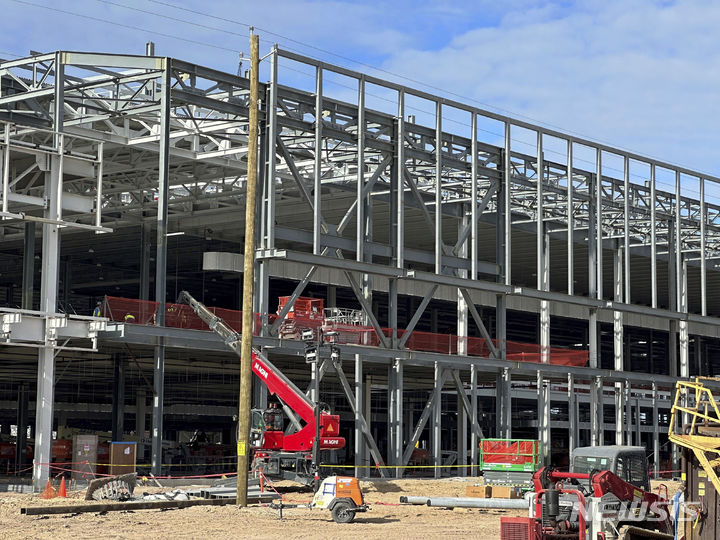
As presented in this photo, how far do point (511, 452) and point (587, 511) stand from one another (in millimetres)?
19824

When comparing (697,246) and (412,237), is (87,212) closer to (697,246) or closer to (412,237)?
(412,237)

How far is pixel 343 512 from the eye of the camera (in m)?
27.9

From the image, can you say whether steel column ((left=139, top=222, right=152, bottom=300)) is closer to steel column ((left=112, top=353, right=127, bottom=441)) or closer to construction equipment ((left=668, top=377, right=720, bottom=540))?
steel column ((left=112, top=353, right=127, bottom=441))

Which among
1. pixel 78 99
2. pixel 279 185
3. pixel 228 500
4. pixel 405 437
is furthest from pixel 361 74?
pixel 405 437

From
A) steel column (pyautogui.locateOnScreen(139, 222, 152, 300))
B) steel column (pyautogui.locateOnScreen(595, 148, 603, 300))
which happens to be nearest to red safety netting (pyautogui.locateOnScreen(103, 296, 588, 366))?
steel column (pyautogui.locateOnScreen(595, 148, 603, 300))

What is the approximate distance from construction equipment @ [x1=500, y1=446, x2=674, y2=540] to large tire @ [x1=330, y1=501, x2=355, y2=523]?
298 inches

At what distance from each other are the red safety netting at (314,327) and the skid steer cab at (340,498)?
5965mm

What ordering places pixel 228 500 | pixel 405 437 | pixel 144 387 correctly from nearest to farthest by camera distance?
pixel 228 500, pixel 144 387, pixel 405 437

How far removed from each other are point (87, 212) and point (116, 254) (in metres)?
33.7

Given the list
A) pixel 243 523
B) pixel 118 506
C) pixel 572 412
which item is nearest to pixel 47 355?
pixel 118 506

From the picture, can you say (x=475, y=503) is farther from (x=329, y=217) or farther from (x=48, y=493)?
(x=329, y=217)

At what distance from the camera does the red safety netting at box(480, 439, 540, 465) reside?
39.3 metres

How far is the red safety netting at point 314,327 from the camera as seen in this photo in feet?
122

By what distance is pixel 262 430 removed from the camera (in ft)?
108
